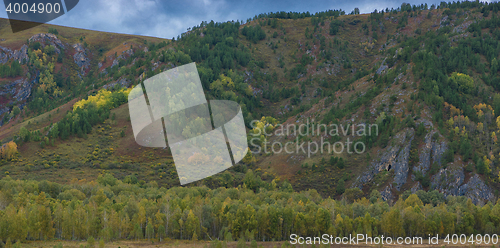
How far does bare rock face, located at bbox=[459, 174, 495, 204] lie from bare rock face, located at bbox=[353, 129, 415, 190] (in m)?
22.3

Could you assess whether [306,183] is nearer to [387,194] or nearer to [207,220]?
[387,194]

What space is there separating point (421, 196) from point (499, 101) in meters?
76.6

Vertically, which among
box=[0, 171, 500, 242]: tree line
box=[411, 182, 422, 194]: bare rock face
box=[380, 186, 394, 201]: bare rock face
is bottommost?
box=[380, 186, 394, 201]: bare rock face

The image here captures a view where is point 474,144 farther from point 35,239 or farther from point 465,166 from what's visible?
point 35,239

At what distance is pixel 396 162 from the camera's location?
165250 millimetres

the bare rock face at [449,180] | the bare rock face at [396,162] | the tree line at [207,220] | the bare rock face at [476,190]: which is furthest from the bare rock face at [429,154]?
the tree line at [207,220]

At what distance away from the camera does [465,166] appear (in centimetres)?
15525

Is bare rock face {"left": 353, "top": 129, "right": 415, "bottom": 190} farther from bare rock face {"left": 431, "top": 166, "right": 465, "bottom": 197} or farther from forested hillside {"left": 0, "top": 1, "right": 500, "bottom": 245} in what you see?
bare rock face {"left": 431, "top": 166, "right": 465, "bottom": 197}

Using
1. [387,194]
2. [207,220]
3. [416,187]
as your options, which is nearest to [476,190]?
[416,187]

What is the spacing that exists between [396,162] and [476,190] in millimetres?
31118

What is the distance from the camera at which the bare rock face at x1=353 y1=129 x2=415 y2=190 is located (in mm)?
161762

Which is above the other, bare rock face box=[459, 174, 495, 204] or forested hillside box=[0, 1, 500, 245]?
forested hillside box=[0, 1, 500, 245]

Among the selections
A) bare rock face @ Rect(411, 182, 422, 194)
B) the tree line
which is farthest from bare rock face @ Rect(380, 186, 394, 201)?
the tree line

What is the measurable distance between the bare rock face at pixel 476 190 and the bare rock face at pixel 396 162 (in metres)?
22.3
